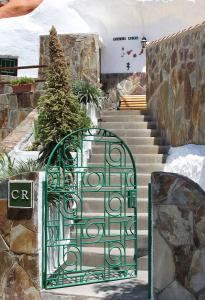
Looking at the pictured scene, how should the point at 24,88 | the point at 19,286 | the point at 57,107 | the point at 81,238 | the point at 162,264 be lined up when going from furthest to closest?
the point at 24,88, the point at 57,107, the point at 81,238, the point at 19,286, the point at 162,264

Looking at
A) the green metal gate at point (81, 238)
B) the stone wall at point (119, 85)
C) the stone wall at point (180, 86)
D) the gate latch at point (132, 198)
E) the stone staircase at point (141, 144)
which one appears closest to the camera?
the green metal gate at point (81, 238)

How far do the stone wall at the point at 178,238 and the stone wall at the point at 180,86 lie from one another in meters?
3.78

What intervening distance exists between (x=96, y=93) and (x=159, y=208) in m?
5.86

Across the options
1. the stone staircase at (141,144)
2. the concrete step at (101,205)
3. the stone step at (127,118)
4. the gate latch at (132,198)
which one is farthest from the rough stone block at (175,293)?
the stone step at (127,118)

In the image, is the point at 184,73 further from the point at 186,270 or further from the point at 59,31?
the point at 59,31

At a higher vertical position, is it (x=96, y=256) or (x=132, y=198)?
(x=132, y=198)

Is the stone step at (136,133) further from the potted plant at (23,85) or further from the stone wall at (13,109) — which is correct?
the potted plant at (23,85)

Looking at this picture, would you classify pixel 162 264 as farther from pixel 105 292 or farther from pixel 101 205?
pixel 101 205

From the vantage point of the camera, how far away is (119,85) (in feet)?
58.4

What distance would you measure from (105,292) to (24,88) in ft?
29.5

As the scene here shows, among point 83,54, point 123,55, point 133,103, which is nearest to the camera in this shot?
point 133,103

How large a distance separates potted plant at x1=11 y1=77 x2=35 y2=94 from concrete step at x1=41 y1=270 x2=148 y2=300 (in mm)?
8482

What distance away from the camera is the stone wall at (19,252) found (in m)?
7.08

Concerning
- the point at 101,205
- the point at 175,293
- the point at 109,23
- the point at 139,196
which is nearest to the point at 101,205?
the point at 101,205
